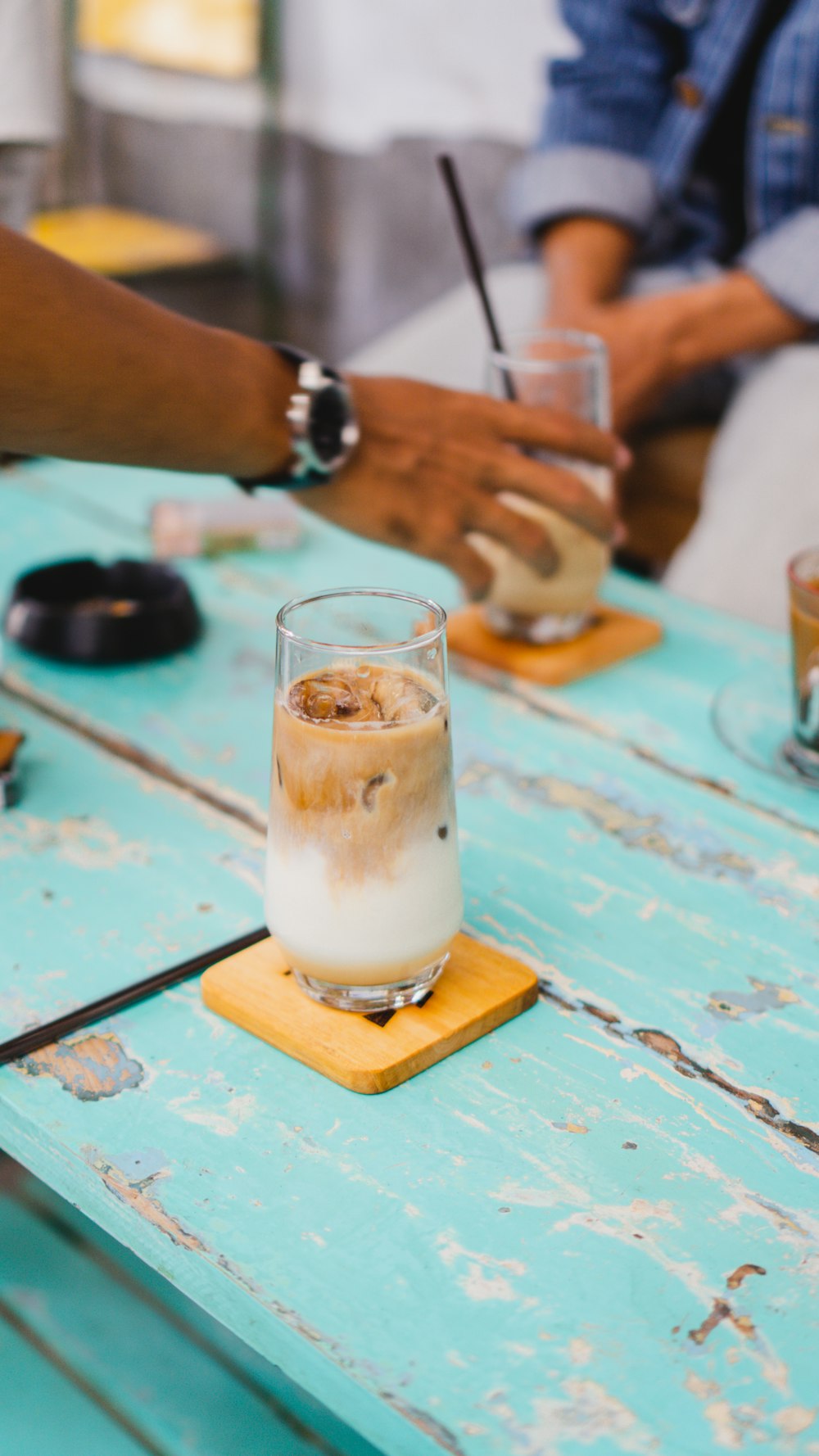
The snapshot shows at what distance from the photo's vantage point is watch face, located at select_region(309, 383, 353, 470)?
102 centimetres

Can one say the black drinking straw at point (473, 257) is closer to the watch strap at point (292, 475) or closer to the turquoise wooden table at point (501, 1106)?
the watch strap at point (292, 475)

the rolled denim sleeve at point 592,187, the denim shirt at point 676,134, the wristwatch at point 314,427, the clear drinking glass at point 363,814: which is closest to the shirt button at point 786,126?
the denim shirt at point 676,134

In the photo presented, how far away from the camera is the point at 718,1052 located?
0.69 metres

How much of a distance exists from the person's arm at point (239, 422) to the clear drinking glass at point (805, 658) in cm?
20

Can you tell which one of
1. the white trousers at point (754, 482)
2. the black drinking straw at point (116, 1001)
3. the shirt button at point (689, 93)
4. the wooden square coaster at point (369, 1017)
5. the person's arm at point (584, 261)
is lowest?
the white trousers at point (754, 482)

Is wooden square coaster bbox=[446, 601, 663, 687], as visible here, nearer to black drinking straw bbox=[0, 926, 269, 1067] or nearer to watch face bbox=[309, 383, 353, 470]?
watch face bbox=[309, 383, 353, 470]

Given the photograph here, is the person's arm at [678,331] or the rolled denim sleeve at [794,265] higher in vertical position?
the rolled denim sleeve at [794,265]

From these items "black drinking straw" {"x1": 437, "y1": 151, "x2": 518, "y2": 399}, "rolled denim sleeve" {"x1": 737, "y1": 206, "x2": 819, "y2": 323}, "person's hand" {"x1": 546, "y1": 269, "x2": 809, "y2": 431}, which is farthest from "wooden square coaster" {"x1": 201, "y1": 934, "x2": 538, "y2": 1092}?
"rolled denim sleeve" {"x1": 737, "y1": 206, "x2": 819, "y2": 323}

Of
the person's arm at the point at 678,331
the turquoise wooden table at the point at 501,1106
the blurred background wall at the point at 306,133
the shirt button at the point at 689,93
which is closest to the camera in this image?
the turquoise wooden table at the point at 501,1106

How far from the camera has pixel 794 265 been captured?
6.13ft

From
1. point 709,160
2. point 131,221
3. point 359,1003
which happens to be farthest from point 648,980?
point 131,221

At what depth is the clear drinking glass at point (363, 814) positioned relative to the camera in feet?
2.09

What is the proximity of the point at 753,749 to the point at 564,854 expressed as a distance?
22cm

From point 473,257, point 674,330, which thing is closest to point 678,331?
point 674,330
